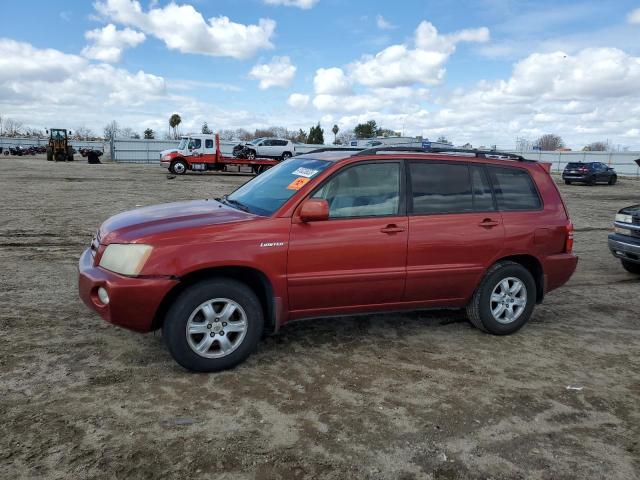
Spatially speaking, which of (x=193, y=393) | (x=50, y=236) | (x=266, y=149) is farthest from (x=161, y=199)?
(x=266, y=149)

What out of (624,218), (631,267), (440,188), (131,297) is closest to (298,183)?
(440,188)

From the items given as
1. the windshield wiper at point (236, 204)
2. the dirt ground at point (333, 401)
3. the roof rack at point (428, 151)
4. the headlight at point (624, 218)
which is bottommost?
the dirt ground at point (333, 401)

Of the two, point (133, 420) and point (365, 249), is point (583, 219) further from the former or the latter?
point (133, 420)

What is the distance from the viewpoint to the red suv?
389 centimetres

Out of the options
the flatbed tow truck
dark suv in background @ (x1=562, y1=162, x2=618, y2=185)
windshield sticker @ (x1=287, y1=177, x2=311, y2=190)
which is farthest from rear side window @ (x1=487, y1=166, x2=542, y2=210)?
dark suv in background @ (x1=562, y1=162, x2=618, y2=185)

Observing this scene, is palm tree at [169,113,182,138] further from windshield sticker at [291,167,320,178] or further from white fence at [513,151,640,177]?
windshield sticker at [291,167,320,178]

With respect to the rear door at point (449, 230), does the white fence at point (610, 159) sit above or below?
above

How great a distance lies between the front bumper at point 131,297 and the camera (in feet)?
12.4

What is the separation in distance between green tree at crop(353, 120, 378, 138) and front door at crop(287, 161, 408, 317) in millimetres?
99519

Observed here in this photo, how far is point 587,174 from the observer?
3042 cm

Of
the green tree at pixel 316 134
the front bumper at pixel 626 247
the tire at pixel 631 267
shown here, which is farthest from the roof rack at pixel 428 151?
the green tree at pixel 316 134

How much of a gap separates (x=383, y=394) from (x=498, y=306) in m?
1.87

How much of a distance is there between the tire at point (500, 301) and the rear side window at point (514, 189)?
0.58 metres

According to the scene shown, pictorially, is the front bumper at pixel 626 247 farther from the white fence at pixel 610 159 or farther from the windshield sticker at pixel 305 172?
the white fence at pixel 610 159
